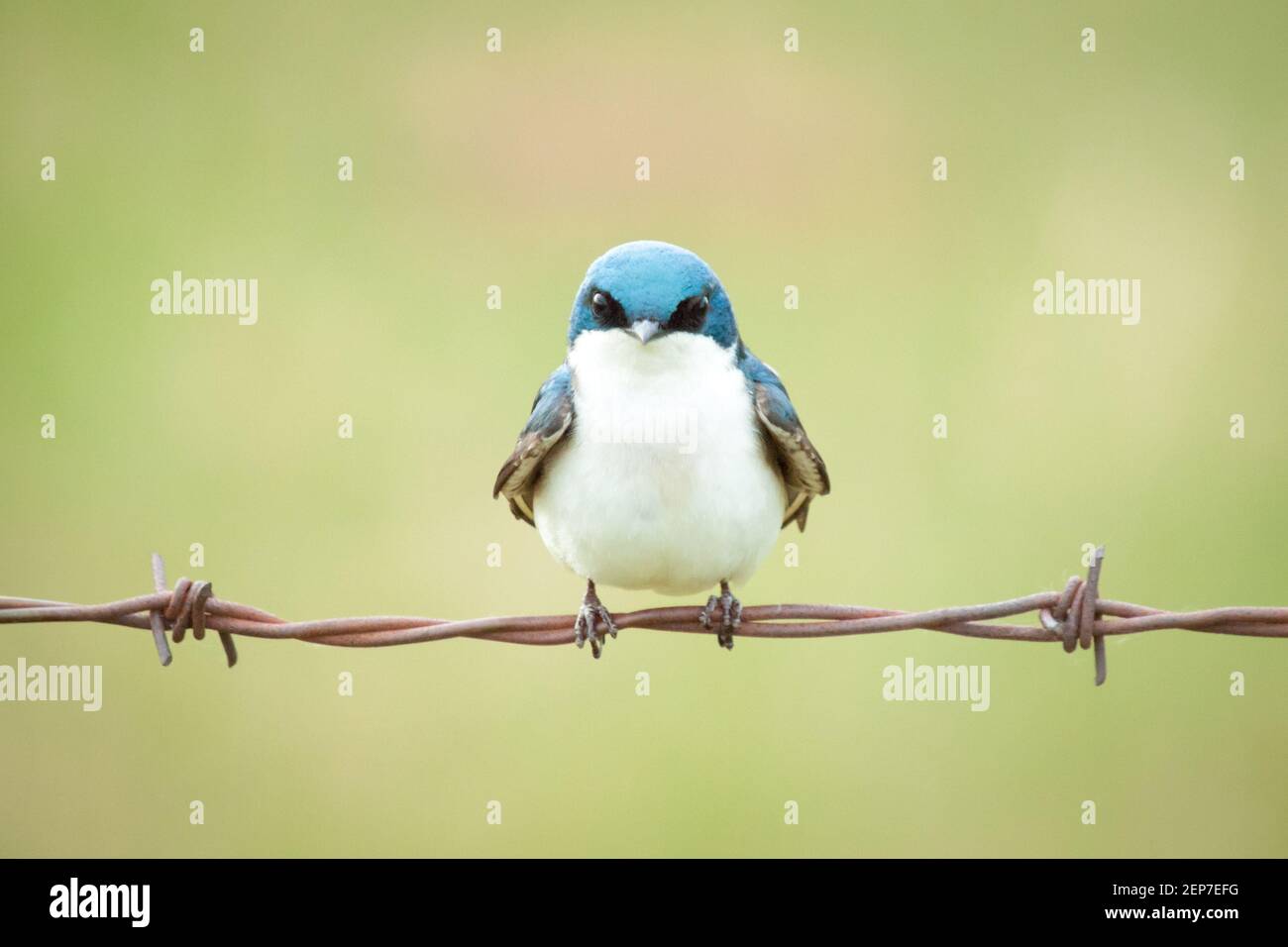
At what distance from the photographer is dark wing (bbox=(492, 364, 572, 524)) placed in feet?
12.8

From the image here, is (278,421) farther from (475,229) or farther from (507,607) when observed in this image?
(507,607)

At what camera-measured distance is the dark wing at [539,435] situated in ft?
12.8

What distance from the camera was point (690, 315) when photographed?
392cm

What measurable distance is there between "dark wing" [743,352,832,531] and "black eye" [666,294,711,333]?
0.23m

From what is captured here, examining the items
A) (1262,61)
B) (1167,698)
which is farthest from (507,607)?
(1262,61)

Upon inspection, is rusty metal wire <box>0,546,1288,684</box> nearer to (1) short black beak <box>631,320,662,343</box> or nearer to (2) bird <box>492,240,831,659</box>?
(2) bird <box>492,240,831,659</box>

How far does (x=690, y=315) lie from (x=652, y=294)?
0.44 feet

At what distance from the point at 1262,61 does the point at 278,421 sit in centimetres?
683

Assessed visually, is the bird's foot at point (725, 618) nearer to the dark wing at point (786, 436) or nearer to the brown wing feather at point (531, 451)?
the dark wing at point (786, 436)

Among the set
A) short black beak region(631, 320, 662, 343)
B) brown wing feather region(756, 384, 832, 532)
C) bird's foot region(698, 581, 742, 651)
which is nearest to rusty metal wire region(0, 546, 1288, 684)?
bird's foot region(698, 581, 742, 651)

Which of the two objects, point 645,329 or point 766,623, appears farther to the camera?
point 645,329

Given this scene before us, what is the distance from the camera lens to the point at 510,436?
23.7 feet

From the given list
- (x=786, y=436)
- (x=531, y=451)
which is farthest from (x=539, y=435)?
(x=786, y=436)

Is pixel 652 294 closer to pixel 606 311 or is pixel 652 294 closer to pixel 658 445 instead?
pixel 606 311
